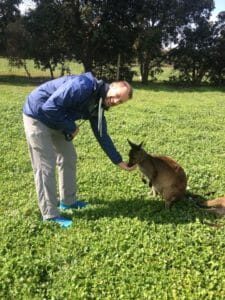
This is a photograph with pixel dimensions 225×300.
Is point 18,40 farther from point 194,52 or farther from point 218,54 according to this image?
point 218,54

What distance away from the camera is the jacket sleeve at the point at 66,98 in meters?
4.58

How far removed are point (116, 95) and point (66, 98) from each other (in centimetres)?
55

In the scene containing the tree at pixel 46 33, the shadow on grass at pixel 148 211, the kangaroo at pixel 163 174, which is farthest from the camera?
the tree at pixel 46 33

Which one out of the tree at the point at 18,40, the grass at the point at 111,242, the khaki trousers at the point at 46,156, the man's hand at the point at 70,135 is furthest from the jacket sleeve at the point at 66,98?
the tree at the point at 18,40

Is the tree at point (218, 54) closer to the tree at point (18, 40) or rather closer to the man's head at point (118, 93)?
the tree at point (18, 40)

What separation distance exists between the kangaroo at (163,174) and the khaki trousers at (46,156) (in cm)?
96

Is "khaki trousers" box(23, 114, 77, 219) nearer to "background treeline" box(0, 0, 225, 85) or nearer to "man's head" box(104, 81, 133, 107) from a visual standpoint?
"man's head" box(104, 81, 133, 107)

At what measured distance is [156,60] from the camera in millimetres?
27266

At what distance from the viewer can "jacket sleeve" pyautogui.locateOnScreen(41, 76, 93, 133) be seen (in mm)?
4578

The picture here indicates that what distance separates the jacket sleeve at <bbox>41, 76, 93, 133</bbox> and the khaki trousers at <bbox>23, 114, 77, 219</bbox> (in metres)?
0.33

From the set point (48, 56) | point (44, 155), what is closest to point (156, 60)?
point (48, 56)

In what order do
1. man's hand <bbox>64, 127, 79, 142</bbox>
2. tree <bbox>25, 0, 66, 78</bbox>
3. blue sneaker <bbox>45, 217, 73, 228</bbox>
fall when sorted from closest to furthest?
1. man's hand <bbox>64, 127, 79, 142</bbox>
2. blue sneaker <bbox>45, 217, 73, 228</bbox>
3. tree <bbox>25, 0, 66, 78</bbox>

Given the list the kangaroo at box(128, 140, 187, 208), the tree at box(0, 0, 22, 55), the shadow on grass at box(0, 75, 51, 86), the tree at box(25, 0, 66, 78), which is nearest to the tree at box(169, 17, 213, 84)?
the tree at box(25, 0, 66, 78)

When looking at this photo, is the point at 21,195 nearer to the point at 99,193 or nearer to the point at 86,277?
the point at 99,193
